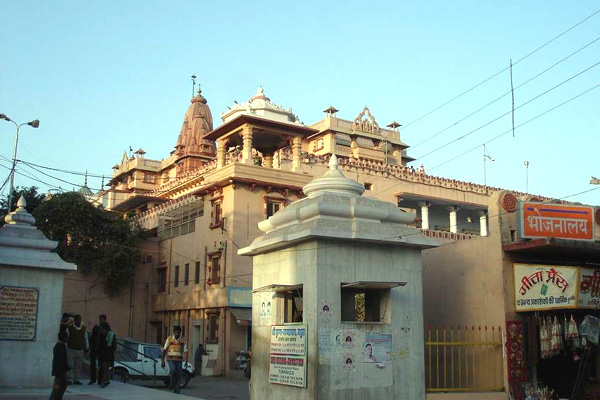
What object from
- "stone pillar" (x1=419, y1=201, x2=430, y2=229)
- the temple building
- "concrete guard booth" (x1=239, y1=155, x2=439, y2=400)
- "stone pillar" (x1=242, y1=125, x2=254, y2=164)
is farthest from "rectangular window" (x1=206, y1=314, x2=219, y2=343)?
"concrete guard booth" (x1=239, y1=155, x2=439, y2=400)

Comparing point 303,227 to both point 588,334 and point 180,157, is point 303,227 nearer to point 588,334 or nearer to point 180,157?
point 588,334

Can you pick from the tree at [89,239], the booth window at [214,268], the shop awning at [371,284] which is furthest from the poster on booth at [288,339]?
→ the tree at [89,239]

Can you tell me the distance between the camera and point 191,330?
34312mm

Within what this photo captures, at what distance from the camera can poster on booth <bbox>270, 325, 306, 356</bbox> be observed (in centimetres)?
1239

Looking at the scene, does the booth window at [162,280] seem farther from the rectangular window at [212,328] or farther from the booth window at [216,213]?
the booth window at [216,213]

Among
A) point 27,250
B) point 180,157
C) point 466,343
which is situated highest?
point 180,157

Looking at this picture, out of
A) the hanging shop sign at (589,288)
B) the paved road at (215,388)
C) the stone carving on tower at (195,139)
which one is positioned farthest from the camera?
the stone carving on tower at (195,139)

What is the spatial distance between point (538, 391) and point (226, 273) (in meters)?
18.6

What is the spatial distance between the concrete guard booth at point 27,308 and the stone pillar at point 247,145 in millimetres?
17720

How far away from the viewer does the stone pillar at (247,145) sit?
109ft

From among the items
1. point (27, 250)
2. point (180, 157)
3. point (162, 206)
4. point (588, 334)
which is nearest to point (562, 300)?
point (588, 334)

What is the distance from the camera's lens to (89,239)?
37594 mm

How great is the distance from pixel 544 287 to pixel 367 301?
4.39 meters

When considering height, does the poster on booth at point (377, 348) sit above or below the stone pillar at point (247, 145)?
below
